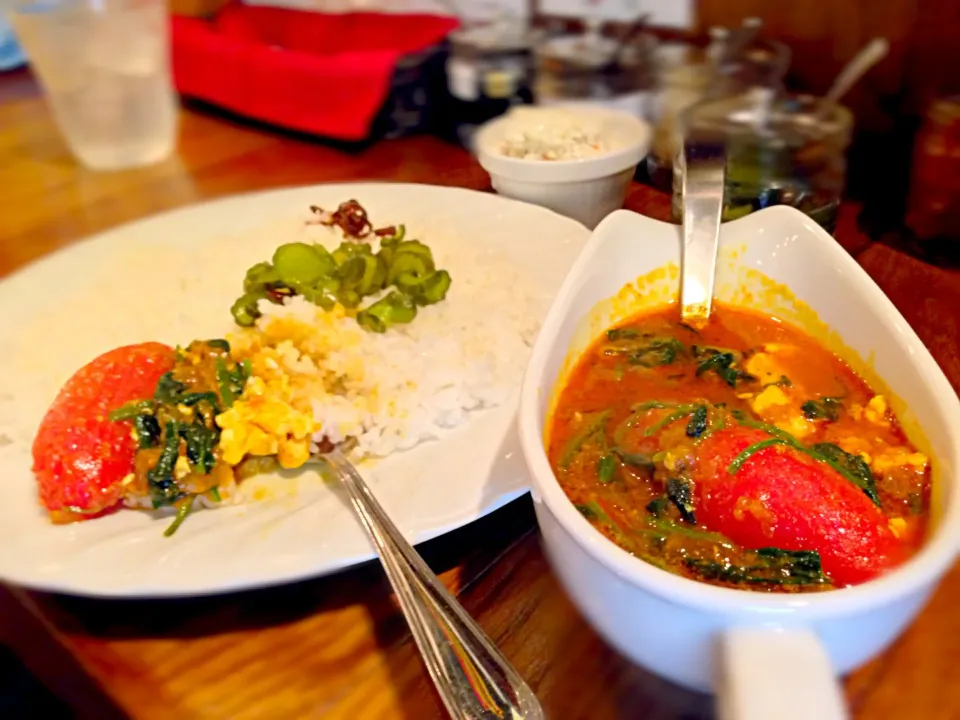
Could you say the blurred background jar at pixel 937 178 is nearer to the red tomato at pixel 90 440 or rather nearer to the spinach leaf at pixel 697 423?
the spinach leaf at pixel 697 423

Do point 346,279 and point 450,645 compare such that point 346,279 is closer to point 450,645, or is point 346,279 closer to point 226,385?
point 226,385

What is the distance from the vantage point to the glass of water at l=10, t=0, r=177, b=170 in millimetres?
1447

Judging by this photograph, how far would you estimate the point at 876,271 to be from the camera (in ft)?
2.79

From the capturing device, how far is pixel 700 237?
0.63 meters

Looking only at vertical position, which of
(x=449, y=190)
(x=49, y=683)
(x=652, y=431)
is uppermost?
(x=652, y=431)

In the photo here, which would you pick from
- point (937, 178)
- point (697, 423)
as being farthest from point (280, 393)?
point (937, 178)

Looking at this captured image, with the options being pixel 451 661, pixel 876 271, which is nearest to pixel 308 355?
pixel 451 661

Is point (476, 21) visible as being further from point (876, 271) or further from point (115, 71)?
point (876, 271)

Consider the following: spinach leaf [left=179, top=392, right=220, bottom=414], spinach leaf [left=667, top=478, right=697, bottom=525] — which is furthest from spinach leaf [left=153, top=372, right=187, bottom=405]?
spinach leaf [left=667, top=478, right=697, bottom=525]

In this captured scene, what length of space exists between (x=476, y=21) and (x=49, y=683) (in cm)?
141

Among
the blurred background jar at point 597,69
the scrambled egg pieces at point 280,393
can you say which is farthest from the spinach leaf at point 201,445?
the blurred background jar at point 597,69

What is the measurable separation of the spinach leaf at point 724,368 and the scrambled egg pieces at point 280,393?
327 millimetres

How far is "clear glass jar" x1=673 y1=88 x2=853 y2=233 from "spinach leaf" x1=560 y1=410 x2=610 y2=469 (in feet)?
0.78

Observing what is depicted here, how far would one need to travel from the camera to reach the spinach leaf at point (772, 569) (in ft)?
1.27
